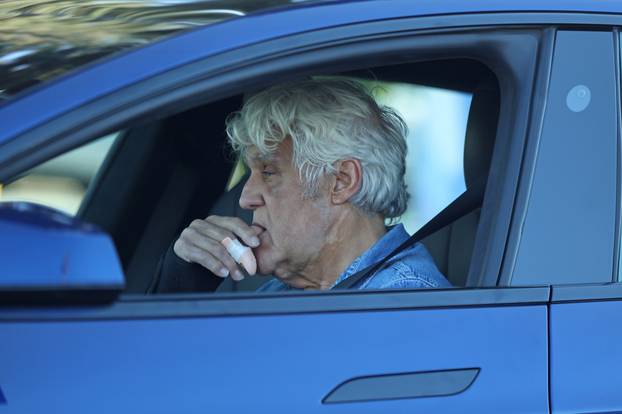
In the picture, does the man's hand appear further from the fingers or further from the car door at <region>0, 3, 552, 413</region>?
the car door at <region>0, 3, 552, 413</region>

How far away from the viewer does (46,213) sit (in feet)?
5.41

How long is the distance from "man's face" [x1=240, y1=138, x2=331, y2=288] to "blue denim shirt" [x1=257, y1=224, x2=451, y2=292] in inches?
3.8

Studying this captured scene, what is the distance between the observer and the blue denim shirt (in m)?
2.26

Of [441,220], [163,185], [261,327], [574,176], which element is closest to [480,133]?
[441,220]

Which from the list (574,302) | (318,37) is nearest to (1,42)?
(318,37)

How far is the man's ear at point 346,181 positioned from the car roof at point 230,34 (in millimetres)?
551

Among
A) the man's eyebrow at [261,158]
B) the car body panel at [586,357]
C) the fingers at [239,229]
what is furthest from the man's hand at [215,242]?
the car body panel at [586,357]

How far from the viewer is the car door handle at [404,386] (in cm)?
175

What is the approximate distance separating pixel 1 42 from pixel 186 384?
871mm

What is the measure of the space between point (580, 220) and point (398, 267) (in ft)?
1.61

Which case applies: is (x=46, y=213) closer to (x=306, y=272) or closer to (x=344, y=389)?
(x=344, y=389)

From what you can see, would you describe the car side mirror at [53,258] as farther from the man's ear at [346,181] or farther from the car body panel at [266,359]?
the man's ear at [346,181]

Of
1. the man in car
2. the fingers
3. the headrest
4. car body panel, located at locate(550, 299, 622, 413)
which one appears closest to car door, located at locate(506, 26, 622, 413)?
car body panel, located at locate(550, 299, 622, 413)

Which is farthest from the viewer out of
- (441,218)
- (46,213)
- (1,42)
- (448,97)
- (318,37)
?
(448,97)
